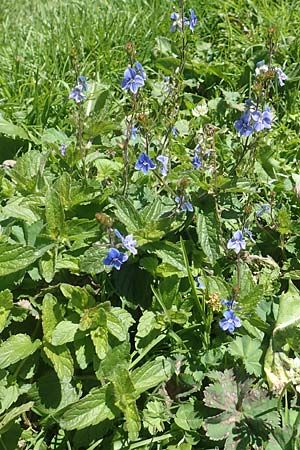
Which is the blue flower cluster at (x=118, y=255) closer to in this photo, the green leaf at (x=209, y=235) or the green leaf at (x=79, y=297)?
the green leaf at (x=79, y=297)

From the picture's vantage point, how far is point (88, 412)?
1.94 meters

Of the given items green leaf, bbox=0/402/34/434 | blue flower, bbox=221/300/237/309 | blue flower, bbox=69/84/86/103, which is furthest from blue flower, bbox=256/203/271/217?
green leaf, bbox=0/402/34/434

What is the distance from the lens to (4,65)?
11.2 feet

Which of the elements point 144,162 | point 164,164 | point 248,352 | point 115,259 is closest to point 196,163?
point 164,164

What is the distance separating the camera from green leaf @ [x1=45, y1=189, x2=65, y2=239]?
2141 millimetres

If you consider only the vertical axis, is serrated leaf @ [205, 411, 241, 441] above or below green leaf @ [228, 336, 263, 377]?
below

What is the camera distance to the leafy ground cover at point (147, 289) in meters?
2.01

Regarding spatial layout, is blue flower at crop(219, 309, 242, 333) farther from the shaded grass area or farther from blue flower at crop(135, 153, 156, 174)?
the shaded grass area

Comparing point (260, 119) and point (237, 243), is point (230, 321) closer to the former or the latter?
point (237, 243)

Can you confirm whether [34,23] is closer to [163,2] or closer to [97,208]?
[163,2]

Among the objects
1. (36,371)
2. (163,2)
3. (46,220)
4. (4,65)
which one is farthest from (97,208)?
(163,2)

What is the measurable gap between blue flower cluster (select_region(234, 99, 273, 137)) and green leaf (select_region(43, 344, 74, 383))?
913 millimetres

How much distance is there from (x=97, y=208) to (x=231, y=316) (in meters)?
0.61

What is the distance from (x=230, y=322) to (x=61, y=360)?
0.51 meters
